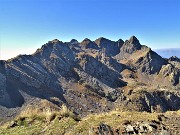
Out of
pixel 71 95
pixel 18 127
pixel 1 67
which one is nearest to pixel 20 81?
pixel 1 67

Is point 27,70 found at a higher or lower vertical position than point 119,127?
Answer: higher

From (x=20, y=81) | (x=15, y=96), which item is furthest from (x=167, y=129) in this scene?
(x=20, y=81)

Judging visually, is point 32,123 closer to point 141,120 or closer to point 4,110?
point 141,120

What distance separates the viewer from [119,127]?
766 inches

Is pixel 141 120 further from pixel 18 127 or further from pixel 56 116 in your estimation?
pixel 18 127

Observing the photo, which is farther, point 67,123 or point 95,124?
point 67,123

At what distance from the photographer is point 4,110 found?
141250mm

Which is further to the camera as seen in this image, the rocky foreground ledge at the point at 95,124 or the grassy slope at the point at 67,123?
the grassy slope at the point at 67,123

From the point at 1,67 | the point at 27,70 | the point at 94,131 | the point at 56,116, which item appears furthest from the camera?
the point at 27,70

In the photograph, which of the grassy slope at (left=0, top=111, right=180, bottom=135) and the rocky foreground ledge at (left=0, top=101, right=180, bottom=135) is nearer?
the rocky foreground ledge at (left=0, top=101, right=180, bottom=135)

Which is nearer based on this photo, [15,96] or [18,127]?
[18,127]

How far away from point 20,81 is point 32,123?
6388 inches

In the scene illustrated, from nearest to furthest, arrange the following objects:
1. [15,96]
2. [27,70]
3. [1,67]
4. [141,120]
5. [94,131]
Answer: [94,131]
[141,120]
[15,96]
[1,67]
[27,70]

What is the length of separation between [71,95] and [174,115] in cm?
16931
